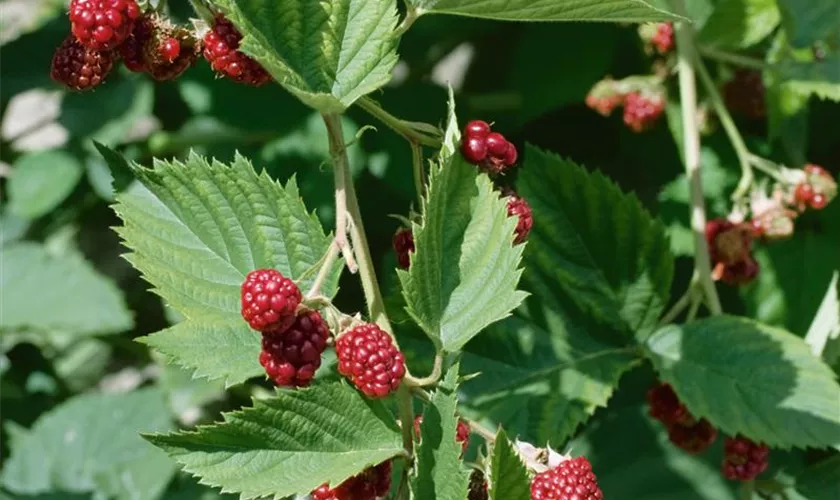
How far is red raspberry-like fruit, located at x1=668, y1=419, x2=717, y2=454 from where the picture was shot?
1412 mm

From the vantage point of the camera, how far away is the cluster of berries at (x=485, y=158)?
0.99 m

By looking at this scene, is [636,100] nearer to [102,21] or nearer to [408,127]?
[408,127]

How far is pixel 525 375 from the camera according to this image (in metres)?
1.34

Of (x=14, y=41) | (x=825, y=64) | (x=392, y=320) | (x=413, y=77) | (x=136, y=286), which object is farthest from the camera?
(x=136, y=286)

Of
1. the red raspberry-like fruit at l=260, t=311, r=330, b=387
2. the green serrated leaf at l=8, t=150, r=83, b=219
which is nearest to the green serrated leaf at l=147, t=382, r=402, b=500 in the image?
the red raspberry-like fruit at l=260, t=311, r=330, b=387

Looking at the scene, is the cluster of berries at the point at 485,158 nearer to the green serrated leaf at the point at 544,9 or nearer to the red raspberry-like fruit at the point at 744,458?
the green serrated leaf at the point at 544,9

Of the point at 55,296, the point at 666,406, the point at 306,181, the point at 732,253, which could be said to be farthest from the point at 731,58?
the point at 55,296

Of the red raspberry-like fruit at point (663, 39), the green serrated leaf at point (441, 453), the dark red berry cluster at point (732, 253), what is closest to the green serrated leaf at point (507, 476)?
the green serrated leaf at point (441, 453)

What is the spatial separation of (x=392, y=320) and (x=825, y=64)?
2.54 ft

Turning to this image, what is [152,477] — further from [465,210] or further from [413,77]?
[465,210]

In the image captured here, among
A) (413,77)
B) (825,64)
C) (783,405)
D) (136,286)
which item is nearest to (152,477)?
(136,286)

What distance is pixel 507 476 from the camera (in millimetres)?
878

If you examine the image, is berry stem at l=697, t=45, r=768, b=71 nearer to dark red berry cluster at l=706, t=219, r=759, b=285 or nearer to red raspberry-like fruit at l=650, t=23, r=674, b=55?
red raspberry-like fruit at l=650, t=23, r=674, b=55

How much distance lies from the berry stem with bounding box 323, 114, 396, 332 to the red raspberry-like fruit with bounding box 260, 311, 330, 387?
0.05m
